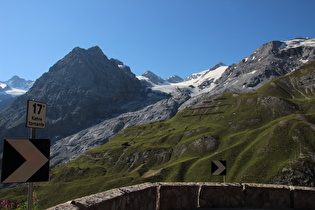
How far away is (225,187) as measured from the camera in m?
16.1

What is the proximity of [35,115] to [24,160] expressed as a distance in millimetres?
1699

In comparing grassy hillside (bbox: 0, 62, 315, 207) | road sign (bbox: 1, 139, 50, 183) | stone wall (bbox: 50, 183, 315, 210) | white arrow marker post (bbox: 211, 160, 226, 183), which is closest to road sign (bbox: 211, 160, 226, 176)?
white arrow marker post (bbox: 211, 160, 226, 183)

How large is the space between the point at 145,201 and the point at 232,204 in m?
5.96

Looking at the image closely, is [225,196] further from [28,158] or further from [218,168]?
[28,158]

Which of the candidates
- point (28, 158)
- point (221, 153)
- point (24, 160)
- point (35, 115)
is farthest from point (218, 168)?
point (221, 153)

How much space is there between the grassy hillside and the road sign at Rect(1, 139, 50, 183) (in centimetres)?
10674

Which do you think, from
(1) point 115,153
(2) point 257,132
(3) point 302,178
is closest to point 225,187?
(3) point 302,178

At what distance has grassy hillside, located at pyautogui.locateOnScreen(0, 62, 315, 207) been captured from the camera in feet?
368

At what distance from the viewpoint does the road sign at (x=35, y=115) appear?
9742 mm

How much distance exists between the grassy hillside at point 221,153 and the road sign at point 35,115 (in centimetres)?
10659

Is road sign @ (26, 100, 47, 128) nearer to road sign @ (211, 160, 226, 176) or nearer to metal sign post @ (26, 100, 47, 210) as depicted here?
metal sign post @ (26, 100, 47, 210)

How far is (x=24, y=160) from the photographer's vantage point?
899cm

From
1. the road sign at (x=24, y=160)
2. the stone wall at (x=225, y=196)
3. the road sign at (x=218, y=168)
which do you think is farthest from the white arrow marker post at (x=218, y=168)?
the road sign at (x=24, y=160)

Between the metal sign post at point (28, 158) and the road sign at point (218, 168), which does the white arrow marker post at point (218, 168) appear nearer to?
the road sign at point (218, 168)
